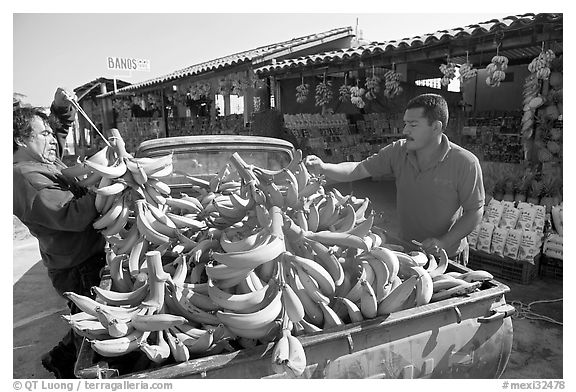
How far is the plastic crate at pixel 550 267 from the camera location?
16.0 feet

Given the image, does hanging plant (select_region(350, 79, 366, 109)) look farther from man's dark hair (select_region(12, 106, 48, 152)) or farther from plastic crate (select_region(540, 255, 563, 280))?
man's dark hair (select_region(12, 106, 48, 152))

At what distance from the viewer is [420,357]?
2.04 metres

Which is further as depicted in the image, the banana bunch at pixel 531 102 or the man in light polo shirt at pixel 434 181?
the banana bunch at pixel 531 102

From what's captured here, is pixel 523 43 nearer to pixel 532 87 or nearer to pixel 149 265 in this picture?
pixel 532 87

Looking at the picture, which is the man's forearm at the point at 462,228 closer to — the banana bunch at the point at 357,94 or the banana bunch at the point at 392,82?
the banana bunch at the point at 392,82

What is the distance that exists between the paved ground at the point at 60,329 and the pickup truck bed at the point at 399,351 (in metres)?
1.10

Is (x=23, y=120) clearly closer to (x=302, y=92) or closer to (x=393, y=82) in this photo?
(x=393, y=82)

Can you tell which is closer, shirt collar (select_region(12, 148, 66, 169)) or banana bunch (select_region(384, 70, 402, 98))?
shirt collar (select_region(12, 148, 66, 169))

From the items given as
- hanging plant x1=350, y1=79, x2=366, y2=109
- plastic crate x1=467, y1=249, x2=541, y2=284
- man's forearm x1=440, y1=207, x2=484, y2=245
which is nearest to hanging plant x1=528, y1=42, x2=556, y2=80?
plastic crate x1=467, y1=249, x2=541, y2=284

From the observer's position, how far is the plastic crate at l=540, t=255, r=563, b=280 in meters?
4.87

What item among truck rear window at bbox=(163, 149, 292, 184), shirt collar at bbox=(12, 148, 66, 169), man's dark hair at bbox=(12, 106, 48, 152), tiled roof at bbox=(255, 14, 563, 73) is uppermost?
tiled roof at bbox=(255, 14, 563, 73)

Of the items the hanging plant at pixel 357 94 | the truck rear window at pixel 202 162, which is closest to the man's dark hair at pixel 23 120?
the truck rear window at pixel 202 162

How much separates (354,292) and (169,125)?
13.8 metres
